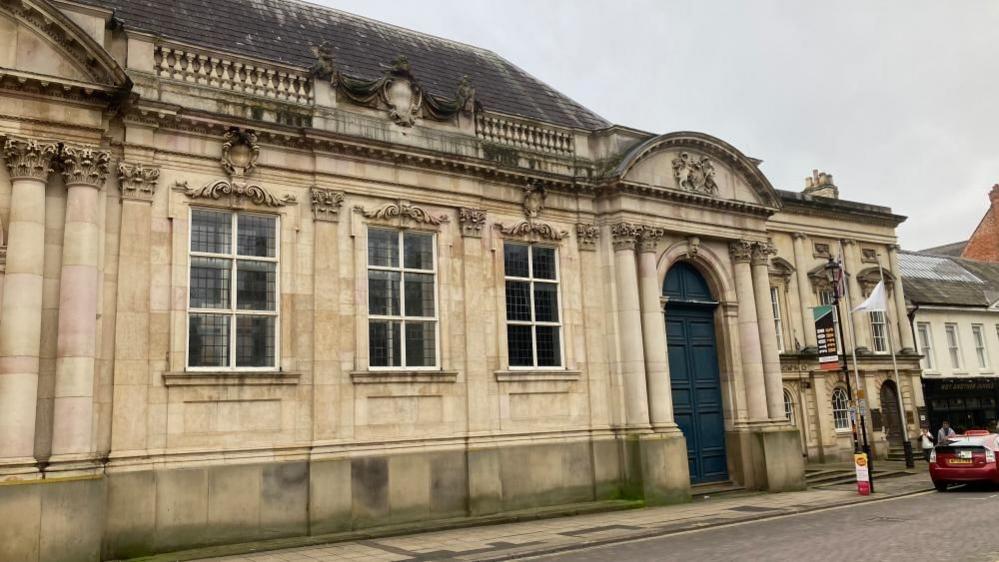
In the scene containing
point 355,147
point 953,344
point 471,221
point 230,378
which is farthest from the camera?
point 953,344

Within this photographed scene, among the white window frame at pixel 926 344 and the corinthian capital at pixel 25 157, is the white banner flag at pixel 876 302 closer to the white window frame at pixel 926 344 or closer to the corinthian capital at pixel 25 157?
the white window frame at pixel 926 344

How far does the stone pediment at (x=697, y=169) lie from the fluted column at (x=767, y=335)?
1.72 meters

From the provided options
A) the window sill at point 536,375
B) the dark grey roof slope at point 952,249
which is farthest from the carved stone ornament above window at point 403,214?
the dark grey roof slope at point 952,249

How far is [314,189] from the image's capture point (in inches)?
627

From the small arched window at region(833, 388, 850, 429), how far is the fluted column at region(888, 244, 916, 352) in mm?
4173

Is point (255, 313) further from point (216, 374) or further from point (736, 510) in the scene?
point (736, 510)

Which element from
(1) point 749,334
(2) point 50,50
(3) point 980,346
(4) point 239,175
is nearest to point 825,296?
(1) point 749,334

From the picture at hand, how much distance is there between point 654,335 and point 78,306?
42.9 ft

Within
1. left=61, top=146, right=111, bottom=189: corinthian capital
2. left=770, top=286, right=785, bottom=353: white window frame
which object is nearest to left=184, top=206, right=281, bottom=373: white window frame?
left=61, top=146, right=111, bottom=189: corinthian capital

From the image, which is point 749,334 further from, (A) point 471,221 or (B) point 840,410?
(B) point 840,410

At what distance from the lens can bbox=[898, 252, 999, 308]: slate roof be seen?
3531 cm

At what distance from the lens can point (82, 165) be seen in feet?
43.2

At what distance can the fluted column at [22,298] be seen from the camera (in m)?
11.9

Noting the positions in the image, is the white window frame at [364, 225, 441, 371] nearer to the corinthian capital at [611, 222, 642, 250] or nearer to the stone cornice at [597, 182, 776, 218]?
the corinthian capital at [611, 222, 642, 250]
